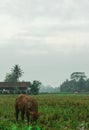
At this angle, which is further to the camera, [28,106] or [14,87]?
[14,87]

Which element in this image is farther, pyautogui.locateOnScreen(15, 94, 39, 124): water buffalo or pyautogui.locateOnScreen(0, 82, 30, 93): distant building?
pyautogui.locateOnScreen(0, 82, 30, 93): distant building

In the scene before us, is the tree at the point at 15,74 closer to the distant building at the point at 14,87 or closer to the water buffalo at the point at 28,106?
the distant building at the point at 14,87

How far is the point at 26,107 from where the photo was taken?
58.5 ft

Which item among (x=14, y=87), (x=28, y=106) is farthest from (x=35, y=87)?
(x=28, y=106)

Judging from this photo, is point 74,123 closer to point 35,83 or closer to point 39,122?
point 39,122

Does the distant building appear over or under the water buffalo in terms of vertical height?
over

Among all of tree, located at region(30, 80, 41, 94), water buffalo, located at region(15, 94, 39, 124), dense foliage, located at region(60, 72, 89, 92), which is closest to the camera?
water buffalo, located at region(15, 94, 39, 124)

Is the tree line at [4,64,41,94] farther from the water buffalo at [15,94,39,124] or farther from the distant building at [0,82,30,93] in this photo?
the water buffalo at [15,94,39,124]

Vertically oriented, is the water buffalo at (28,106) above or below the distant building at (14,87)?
below

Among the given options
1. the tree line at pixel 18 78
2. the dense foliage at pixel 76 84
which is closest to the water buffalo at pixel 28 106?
the tree line at pixel 18 78

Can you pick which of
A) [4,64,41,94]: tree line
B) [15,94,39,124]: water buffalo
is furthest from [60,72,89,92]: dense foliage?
[15,94,39,124]: water buffalo

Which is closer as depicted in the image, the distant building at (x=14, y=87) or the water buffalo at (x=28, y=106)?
the water buffalo at (x=28, y=106)

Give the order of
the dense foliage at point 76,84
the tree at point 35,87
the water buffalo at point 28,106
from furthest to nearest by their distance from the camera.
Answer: the dense foliage at point 76,84 → the tree at point 35,87 → the water buffalo at point 28,106

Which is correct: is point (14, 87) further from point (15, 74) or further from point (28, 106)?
point (28, 106)
